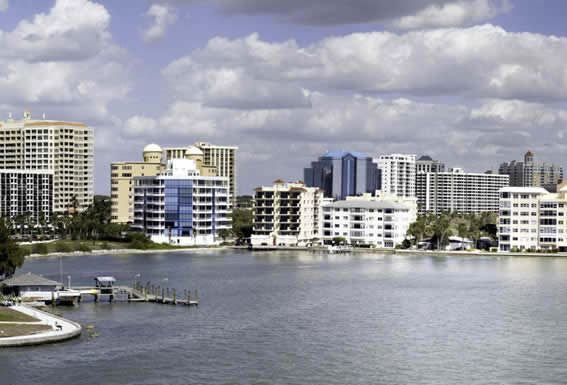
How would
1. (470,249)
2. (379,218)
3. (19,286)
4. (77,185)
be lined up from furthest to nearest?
(77,185) < (379,218) < (470,249) < (19,286)

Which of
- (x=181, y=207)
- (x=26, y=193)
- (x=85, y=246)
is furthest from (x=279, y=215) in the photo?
(x=26, y=193)

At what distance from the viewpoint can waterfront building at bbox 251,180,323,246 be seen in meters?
144

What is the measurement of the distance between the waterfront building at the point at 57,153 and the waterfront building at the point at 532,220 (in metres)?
98.4

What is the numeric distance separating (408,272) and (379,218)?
44.6 m

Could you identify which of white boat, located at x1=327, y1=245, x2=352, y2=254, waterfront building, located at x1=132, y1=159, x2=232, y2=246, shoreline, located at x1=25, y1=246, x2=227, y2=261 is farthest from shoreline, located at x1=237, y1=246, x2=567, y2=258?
shoreline, located at x1=25, y1=246, x2=227, y2=261

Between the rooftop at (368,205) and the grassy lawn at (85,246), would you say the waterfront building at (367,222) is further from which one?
the grassy lawn at (85,246)

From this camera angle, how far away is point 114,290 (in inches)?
2758

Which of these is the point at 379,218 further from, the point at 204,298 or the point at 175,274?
the point at 204,298

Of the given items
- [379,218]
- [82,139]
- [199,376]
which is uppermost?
[82,139]

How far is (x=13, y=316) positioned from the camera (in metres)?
53.9

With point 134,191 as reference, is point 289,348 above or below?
below

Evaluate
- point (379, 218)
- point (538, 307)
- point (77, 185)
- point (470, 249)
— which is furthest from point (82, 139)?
point (538, 307)

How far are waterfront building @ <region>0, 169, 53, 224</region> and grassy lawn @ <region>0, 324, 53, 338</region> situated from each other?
108049 mm

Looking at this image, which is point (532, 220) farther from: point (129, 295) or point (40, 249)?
point (40, 249)
